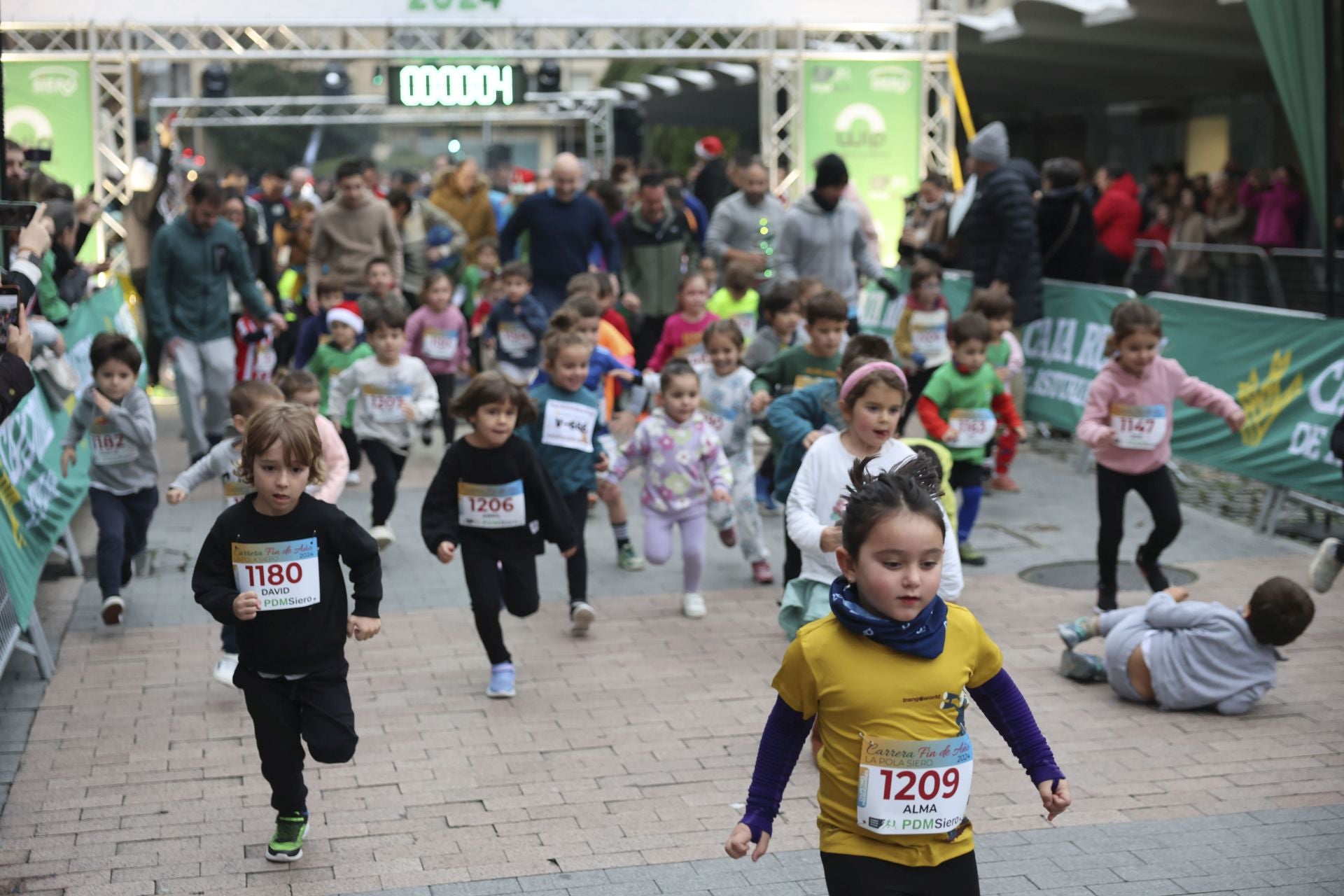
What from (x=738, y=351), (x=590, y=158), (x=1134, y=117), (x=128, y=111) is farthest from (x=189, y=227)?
(x=590, y=158)

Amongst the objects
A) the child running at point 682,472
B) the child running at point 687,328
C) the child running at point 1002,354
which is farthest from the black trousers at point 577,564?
the child running at point 1002,354

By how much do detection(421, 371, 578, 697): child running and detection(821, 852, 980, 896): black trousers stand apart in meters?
3.51

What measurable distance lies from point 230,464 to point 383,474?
2611mm

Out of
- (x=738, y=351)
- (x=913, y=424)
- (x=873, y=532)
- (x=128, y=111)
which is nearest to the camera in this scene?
(x=873, y=532)

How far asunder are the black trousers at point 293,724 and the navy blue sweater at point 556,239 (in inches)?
317

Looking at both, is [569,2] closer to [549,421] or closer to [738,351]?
[738,351]

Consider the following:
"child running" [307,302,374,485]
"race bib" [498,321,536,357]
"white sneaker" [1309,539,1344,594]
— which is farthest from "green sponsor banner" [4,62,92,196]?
"white sneaker" [1309,539,1344,594]

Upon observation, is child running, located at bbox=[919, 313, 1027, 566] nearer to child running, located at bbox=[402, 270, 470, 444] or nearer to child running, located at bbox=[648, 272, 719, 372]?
child running, located at bbox=[648, 272, 719, 372]

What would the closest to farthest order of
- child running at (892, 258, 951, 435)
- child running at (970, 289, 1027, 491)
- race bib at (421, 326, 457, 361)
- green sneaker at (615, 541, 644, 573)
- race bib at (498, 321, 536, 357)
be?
1. green sneaker at (615, 541, 644, 573)
2. child running at (970, 289, 1027, 491)
3. race bib at (498, 321, 536, 357)
4. child running at (892, 258, 951, 435)
5. race bib at (421, 326, 457, 361)

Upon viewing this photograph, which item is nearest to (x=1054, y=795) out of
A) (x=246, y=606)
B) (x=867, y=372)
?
(x=867, y=372)

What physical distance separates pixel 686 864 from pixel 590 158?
30584 mm

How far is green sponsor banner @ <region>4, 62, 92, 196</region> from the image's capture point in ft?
62.6

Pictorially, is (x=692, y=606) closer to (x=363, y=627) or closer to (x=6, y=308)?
(x=363, y=627)

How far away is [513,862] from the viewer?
5223 millimetres
